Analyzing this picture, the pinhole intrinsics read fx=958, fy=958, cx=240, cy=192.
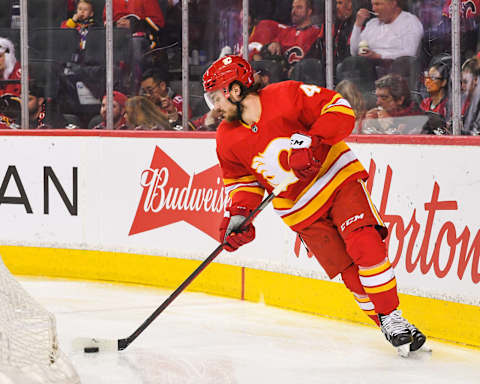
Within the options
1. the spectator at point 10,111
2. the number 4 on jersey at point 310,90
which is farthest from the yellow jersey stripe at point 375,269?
the spectator at point 10,111

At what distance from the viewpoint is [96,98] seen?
643 centimetres

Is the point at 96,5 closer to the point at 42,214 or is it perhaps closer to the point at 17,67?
the point at 17,67

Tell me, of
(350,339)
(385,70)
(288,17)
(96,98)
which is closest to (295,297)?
(350,339)

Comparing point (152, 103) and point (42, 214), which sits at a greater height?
point (152, 103)

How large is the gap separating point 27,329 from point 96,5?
3754mm

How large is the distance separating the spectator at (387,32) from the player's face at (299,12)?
0.37 metres

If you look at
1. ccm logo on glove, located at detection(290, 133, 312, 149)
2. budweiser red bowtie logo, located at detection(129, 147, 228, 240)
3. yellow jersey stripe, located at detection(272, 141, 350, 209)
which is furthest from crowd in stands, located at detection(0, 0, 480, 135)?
ccm logo on glove, located at detection(290, 133, 312, 149)

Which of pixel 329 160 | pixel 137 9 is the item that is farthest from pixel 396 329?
pixel 137 9

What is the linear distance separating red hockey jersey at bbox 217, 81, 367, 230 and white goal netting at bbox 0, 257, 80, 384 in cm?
105

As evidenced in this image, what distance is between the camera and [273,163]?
3.65 meters

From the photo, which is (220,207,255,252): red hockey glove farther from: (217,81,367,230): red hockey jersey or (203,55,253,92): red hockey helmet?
(203,55,253,92): red hockey helmet

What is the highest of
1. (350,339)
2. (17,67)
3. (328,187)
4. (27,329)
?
(17,67)

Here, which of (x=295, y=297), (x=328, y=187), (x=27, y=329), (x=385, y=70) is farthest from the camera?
(x=385, y=70)

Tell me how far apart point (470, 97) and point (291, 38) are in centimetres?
133
